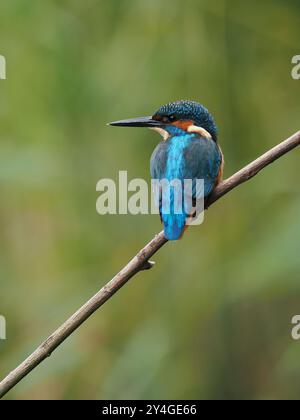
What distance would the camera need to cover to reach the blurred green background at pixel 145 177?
3.95 metres

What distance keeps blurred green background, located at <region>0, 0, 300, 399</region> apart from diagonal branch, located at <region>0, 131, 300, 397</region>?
→ 3.53ft

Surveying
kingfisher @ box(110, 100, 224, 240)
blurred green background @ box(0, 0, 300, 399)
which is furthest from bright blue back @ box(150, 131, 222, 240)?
blurred green background @ box(0, 0, 300, 399)

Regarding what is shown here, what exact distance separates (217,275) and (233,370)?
0.48 metres

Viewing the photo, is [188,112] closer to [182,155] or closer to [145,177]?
[182,155]

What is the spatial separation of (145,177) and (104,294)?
1637 millimetres

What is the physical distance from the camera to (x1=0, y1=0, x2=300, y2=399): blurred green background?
395 cm

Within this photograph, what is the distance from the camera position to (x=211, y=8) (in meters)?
4.11

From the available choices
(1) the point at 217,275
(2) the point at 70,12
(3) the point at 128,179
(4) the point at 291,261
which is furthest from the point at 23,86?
(4) the point at 291,261

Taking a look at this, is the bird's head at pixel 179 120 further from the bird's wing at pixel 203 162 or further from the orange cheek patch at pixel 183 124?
the bird's wing at pixel 203 162

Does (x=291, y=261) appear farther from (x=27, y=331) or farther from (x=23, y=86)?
(x=23, y=86)

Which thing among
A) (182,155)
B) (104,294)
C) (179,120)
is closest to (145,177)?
(179,120)

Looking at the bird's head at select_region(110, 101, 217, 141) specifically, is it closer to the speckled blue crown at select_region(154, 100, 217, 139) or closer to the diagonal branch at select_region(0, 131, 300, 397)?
the speckled blue crown at select_region(154, 100, 217, 139)

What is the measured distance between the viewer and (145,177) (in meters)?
4.09
